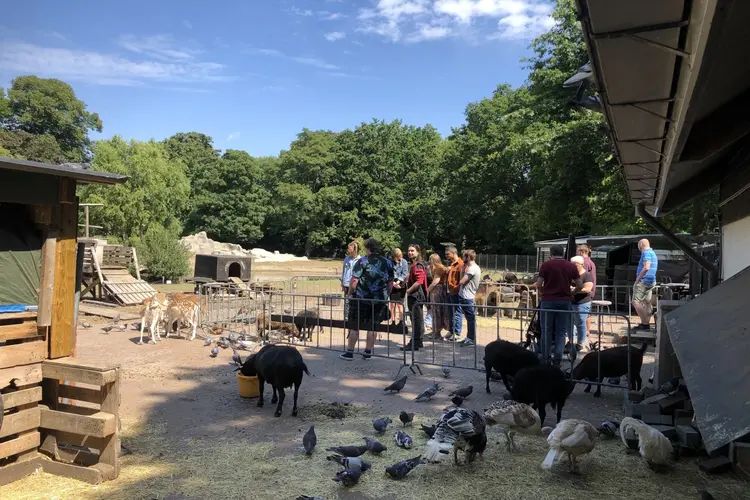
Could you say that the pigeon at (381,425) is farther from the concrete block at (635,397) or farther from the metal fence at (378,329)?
the metal fence at (378,329)

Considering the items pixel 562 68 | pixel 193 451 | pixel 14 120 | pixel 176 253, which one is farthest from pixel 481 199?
→ pixel 14 120

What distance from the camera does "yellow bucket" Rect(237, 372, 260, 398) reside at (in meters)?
6.75

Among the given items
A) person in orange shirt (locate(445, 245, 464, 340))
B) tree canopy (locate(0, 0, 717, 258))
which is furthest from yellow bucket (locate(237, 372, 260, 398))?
tree canopy (locate(0, 0, 717, 258))

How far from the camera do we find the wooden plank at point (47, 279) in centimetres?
454

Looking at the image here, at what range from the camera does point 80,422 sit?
438 centimetres

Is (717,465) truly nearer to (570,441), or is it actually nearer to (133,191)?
(570,441)

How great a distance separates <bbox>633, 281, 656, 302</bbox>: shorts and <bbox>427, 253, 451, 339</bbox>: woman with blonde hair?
12.6 feet

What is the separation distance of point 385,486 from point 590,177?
65.6ft

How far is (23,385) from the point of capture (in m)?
4.41

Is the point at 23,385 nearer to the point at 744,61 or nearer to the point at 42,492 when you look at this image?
the point at 42,492

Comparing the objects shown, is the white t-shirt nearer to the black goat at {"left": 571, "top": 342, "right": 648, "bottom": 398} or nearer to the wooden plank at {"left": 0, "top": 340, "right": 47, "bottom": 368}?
the black goat at {"left": 571, "top": 342, "right": 648, "bottom": 398}

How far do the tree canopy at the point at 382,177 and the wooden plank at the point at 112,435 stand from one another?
16502 mm

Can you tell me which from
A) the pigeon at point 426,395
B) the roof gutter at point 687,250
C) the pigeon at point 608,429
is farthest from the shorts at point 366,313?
the pigeon at point 608,429

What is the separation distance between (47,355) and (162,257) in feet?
75.5
